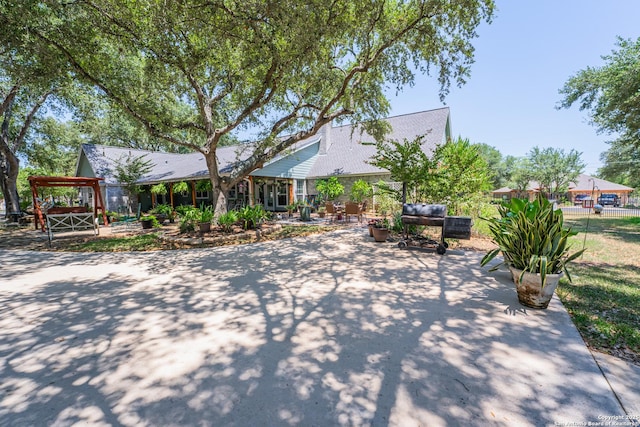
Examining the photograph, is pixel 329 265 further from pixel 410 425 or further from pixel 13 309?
pixel 13 309

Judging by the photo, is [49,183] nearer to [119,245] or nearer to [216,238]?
[119,245]

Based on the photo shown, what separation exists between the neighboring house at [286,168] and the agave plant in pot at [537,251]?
1296cm

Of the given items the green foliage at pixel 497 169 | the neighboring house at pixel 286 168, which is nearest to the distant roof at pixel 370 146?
the neighboring house at pixel 286 168

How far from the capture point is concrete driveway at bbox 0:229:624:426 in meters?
2.01

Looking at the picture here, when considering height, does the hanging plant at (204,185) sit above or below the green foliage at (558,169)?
below

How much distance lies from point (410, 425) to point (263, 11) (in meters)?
7.70

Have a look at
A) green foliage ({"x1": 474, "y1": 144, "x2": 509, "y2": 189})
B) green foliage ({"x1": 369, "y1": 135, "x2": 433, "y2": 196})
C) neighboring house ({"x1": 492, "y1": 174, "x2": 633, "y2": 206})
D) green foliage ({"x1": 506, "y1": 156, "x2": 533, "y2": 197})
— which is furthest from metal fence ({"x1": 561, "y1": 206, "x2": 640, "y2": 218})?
green foliage ({"x1": 474, "y1": 144, "x2": 509, "y2": 189})

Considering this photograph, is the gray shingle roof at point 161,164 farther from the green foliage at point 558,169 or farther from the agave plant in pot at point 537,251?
the green foliage at point 558,169

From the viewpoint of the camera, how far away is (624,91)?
9789 mm

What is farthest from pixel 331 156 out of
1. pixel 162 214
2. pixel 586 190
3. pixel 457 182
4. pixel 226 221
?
pixel 586 190

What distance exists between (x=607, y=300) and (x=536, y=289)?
1249 millimetres

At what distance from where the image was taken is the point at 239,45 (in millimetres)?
8359

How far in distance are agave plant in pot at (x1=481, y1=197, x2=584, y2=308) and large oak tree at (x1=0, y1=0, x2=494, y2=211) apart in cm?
581

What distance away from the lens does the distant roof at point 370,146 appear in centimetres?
1709
